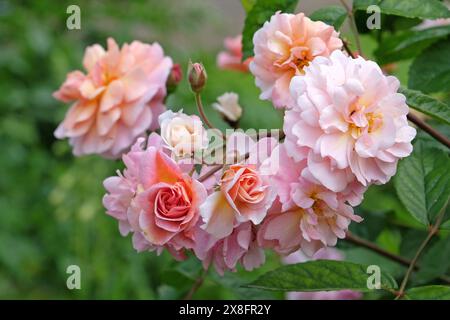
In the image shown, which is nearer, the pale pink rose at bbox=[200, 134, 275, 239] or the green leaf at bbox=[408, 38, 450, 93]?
the pale pink rose at bbox=[200, 134, 275, 239]

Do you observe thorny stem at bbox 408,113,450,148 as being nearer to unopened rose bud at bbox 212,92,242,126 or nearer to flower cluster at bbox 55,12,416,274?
flower cluster at bbox 55,12,416,274

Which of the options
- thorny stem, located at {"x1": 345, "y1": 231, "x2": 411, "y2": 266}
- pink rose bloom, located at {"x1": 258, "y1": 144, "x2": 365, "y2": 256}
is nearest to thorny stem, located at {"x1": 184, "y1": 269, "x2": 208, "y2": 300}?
thorny stem, located at {"x1": 345, "y1": 231, "x2": 411, "y2": 266}

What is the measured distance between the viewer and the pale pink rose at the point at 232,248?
65cm

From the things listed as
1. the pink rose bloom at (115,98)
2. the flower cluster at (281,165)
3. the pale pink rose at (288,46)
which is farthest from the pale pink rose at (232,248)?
the pink rose bloom at (115,98)

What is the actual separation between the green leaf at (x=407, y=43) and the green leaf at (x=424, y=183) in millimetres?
125

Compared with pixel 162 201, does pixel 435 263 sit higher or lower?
lower

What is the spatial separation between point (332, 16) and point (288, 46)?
9 cm

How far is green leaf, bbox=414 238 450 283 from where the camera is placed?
0.84 m

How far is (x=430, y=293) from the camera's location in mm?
655

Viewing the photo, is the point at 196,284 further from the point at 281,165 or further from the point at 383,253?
the point at 281,165

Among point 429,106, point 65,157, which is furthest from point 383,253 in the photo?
point 65,157

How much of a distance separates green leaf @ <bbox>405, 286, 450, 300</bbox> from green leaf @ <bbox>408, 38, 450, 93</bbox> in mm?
230

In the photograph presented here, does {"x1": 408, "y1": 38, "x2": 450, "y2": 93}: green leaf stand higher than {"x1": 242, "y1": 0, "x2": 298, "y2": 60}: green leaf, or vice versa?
{"x1": 242, "y1": 0, "x2": 298, "y2": 60}: green leaf
